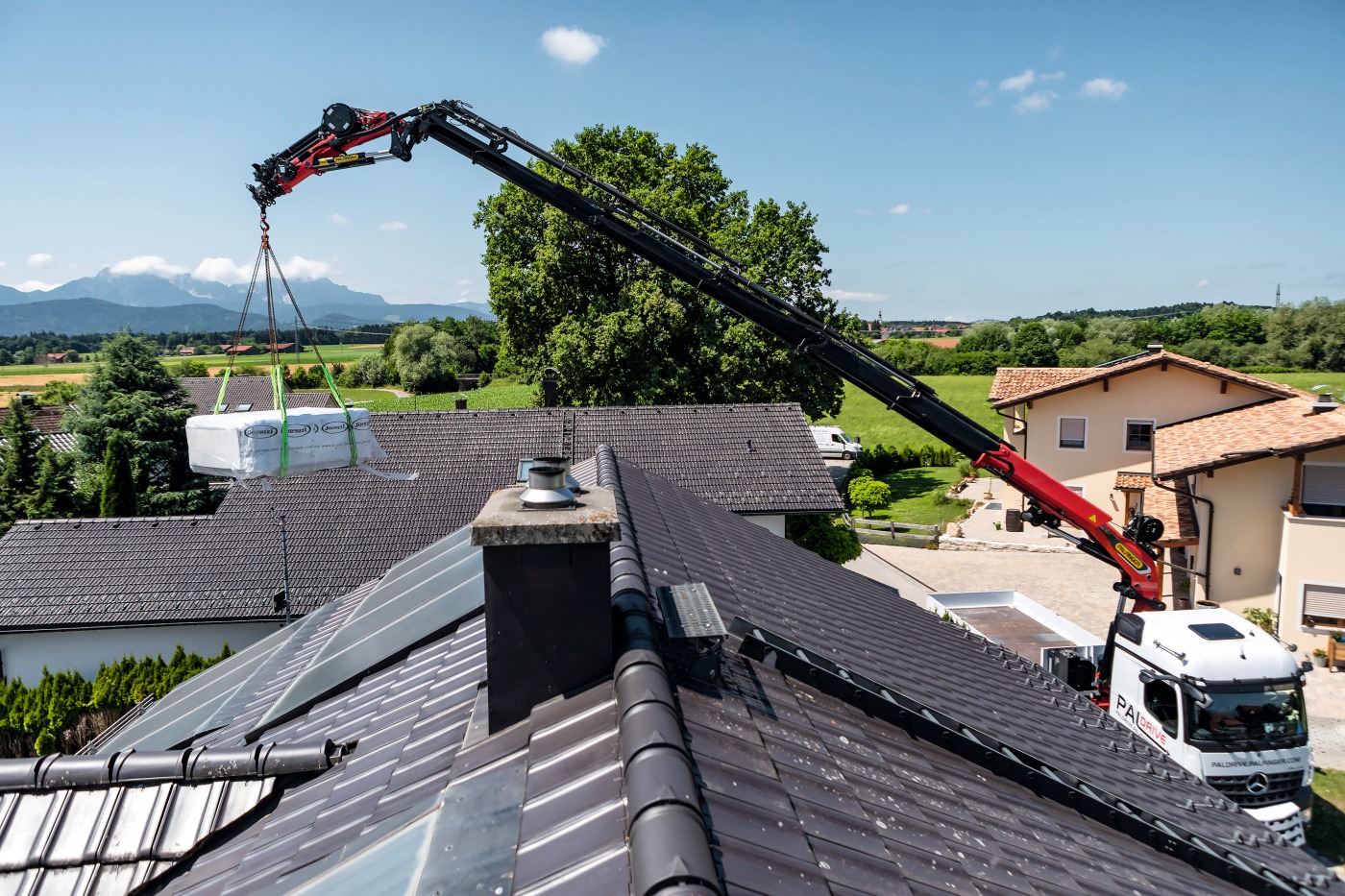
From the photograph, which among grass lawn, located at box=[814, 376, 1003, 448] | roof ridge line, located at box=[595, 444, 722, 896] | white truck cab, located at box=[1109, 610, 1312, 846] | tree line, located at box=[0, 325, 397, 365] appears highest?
tree line, located at box=[0, 325, 397, 365]

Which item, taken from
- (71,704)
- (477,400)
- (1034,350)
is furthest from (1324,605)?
(1034,350)

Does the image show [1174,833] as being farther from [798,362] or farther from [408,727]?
A: [798,362]

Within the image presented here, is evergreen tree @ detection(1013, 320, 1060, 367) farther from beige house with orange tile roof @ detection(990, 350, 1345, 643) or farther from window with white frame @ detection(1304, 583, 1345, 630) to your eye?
window with white frame @ detection(1304, 583, 1345, 630)

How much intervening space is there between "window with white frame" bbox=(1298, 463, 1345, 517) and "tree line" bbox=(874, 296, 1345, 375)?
34452mm

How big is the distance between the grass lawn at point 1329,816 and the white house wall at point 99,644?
17.5 meters

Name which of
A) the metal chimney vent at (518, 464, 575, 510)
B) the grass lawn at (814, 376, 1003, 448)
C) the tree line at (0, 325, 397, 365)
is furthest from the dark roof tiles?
the grass lawn at (814, 376, 1003, 448)

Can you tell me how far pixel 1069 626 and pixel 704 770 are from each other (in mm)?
14324

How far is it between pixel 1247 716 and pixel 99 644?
64.5 ft

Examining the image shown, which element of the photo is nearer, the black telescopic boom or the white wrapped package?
the white wrapped package

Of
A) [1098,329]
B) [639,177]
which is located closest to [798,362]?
[639,177]

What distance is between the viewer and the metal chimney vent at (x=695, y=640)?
3.61 meters

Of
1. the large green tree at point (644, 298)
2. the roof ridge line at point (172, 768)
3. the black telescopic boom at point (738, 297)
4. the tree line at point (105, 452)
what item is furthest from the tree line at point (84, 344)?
the roof ridge line at point (172, 768)

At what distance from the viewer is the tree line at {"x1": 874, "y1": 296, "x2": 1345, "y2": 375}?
185ft

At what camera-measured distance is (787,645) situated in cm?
479
